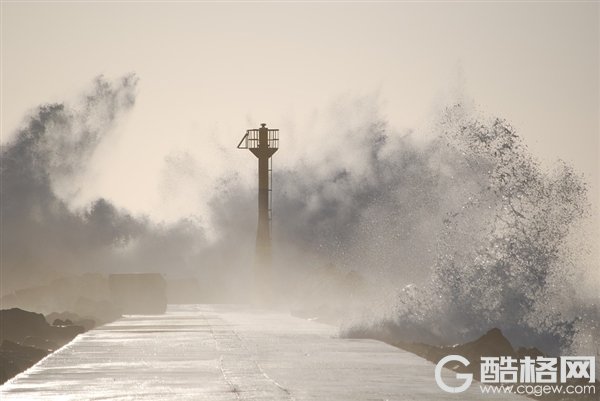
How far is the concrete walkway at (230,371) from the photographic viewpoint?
20.7m

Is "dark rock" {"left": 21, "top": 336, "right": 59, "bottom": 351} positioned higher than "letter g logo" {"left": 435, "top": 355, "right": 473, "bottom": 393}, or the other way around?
"dark rock" {"left": 21, "top": 336, "right": 59, "bottom": 351}

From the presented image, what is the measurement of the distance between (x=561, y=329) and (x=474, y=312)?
156 inches

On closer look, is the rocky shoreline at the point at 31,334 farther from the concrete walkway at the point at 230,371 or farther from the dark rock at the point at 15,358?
the concrete walkway at the point at 230,371

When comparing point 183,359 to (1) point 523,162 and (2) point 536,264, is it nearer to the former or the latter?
(2) point 536,264

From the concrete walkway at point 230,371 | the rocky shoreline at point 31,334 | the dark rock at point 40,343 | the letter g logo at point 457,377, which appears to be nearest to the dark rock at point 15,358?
the rocky shoreline at point 31,334

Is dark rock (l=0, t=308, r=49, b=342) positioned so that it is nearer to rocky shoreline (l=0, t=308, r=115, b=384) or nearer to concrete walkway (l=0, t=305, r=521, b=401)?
rocky shoreline (l=0, t=308, r=115, b=384)

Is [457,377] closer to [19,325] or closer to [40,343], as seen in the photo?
[40,343]
